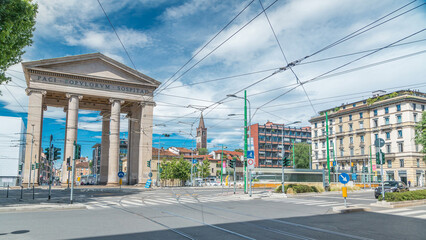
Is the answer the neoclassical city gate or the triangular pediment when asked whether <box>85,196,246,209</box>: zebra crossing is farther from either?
the triangular pediment

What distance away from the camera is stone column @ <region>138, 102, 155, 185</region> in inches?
1841

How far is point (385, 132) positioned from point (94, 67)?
60.8m

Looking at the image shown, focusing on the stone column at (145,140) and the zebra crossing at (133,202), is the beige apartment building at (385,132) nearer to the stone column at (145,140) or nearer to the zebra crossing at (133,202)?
the stone column at (145,140)

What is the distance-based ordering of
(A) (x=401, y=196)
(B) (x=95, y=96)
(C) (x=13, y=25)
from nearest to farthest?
(C) (x=13, y=25) → (A) (x=401, y=196) → (B) (x=95, y=96)

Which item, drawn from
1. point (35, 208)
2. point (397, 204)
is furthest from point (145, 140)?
point (397, 204)

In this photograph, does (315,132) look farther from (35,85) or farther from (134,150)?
(35,85)

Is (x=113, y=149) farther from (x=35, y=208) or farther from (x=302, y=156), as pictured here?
(x=302, y=156)

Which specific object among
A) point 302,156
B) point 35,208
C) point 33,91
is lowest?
point 35,208

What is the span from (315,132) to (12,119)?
77.1 meters

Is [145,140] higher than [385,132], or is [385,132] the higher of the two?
[385,132]

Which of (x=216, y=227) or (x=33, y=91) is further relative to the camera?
(x=33, y=91)

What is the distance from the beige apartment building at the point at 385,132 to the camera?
215 feet

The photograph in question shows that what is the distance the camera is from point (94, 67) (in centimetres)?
4466

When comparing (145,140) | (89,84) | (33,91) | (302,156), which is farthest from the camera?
(302,156)
